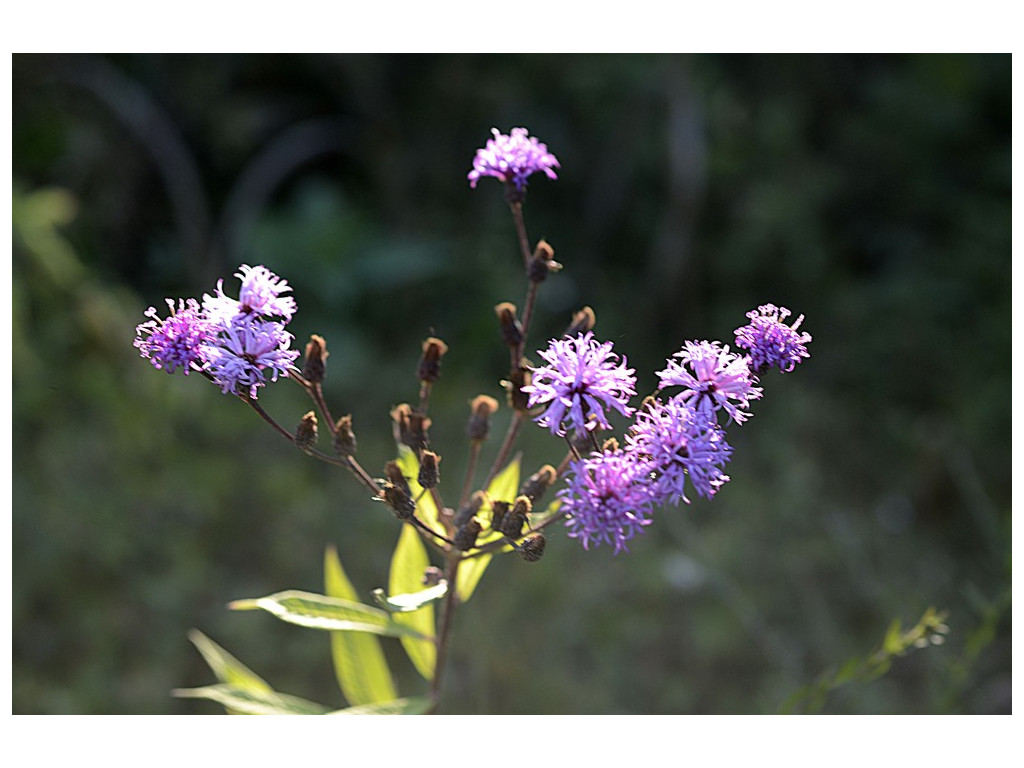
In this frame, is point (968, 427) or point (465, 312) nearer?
point (968, 427)

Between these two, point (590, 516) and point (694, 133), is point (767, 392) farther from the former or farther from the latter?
point (590, 516)

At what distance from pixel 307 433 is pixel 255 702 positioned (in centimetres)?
39

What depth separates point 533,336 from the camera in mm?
3203

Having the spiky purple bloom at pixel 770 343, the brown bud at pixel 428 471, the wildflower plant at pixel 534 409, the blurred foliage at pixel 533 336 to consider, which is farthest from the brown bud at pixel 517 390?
the blurred foliage at pixel 533 336

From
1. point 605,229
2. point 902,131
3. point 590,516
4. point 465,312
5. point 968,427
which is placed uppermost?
point 902,131

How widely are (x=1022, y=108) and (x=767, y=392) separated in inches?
49.5

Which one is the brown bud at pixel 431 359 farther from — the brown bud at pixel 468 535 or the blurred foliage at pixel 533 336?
the blurred foliage at pixel 533 336

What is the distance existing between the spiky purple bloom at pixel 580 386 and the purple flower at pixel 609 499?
0.12 ft

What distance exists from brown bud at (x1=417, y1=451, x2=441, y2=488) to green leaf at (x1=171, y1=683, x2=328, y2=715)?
0.35 m

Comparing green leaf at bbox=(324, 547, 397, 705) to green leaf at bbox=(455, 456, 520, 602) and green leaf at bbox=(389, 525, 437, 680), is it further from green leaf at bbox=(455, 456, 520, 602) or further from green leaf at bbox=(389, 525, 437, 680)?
green leaf at bbox=(455, 456, 520, 602)

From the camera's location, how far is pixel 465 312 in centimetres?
328

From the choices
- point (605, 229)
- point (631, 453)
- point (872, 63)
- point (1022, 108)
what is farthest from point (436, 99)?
point (631, 453)

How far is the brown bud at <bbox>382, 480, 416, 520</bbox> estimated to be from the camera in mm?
938

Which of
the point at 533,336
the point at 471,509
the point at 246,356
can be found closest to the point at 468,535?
the point at 471,509
